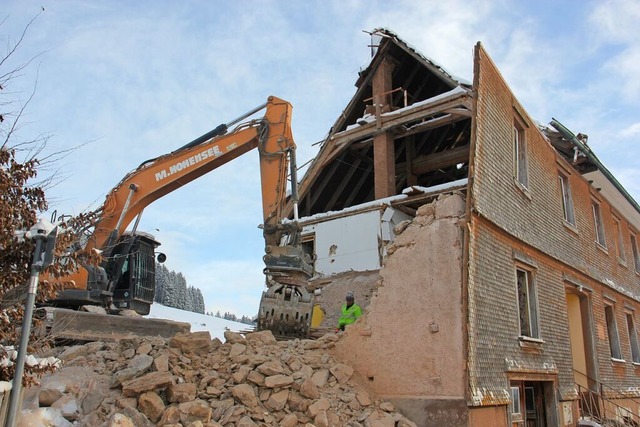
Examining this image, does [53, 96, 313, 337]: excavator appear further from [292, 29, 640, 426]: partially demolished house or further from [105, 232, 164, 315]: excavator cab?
[292, 29, 640, 426]: partially demolished house

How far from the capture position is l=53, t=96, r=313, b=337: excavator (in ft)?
32.4

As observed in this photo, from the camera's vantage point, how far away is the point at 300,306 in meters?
9.61

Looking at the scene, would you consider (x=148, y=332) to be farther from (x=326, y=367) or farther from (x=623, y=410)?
(x=623, y=410)

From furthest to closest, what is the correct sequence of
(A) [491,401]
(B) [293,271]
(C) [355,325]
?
(B) [293,271] < (C) [355,325] < (A) [491,401]

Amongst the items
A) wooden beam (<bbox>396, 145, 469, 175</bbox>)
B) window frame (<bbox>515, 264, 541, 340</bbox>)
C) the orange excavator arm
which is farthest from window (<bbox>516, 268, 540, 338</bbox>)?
wooden beam (<bbox>396, 145, 469, 175</bbox>)

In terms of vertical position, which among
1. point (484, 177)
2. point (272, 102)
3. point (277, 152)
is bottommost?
point (484, 177)

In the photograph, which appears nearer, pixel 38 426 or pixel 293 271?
pixel 38 426

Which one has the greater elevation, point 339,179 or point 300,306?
point 339,179

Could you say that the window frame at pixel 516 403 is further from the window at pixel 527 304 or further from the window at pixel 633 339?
the window at pixel 633 339

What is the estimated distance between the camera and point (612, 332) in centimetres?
1465

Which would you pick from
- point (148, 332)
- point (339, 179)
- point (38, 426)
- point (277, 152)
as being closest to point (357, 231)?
point (339, 179)

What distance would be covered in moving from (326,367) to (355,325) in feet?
2.76

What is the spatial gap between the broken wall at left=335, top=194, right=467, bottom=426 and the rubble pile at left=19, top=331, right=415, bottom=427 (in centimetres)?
35

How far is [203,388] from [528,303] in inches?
246
